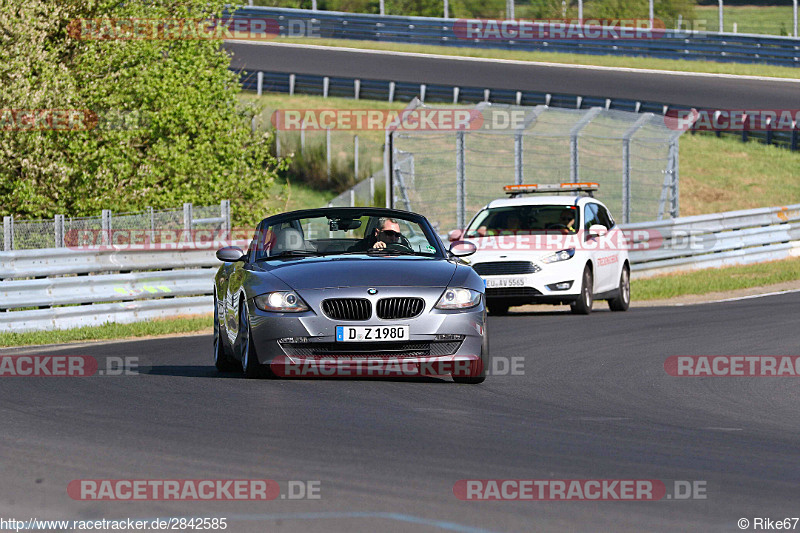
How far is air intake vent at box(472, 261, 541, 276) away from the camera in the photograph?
19016 millimetres

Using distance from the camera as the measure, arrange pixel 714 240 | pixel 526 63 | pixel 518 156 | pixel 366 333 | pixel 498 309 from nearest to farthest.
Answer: pixel 366 333 → pixel 498 309 → pixel 518 156 → pixel 714 240 → pixel 526 63

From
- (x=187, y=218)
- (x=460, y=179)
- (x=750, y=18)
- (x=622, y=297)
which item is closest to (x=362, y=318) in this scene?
(x=187, y=218)

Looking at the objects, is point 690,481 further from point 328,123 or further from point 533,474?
point 328,123

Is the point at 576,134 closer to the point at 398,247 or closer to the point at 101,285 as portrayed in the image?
the point at 101,285

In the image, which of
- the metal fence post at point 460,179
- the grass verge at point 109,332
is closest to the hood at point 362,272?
the grass verge at point 109,332

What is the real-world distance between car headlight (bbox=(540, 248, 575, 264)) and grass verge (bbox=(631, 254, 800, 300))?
174 inches

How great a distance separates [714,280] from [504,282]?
707 centimetres

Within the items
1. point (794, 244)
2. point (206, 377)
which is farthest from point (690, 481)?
point (794, 244)

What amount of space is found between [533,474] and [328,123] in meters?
32.7

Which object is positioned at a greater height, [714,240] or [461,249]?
[461,249]

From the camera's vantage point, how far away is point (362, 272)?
10391mm

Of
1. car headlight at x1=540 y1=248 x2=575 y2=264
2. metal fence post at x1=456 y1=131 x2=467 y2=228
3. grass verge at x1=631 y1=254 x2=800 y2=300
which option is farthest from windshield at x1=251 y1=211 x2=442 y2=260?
metal fence post at x1=456 y1=131 x2=467 y2=228

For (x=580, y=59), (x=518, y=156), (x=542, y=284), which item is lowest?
(x=542, y=284)

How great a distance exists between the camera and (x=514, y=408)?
9312mm
